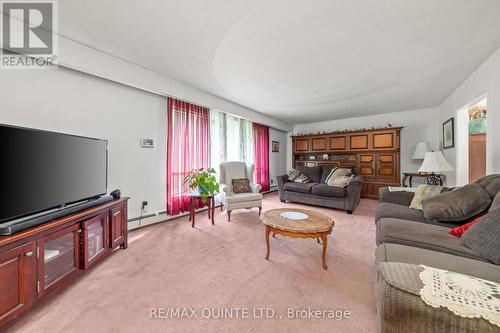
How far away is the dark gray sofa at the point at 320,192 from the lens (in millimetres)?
3852

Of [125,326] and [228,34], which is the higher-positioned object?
[228,34]

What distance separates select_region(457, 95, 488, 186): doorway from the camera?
11.1 feet

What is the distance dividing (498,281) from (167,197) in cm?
364

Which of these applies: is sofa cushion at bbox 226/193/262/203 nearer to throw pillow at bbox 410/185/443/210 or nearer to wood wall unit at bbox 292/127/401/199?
throw pillow at bbox 410/185/443/210

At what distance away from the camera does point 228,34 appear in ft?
6.43

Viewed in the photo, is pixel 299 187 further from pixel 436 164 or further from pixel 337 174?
pixel 436 164

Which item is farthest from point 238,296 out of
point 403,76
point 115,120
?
point 403,76

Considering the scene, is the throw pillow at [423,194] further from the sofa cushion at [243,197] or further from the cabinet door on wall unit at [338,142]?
the cabinet door on wall unit at [338,142]

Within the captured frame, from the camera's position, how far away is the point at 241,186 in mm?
3865

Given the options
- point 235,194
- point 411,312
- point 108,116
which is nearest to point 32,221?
point 108,116

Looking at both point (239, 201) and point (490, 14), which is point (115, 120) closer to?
point (239, 201)

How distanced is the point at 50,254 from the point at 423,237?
2805mm
